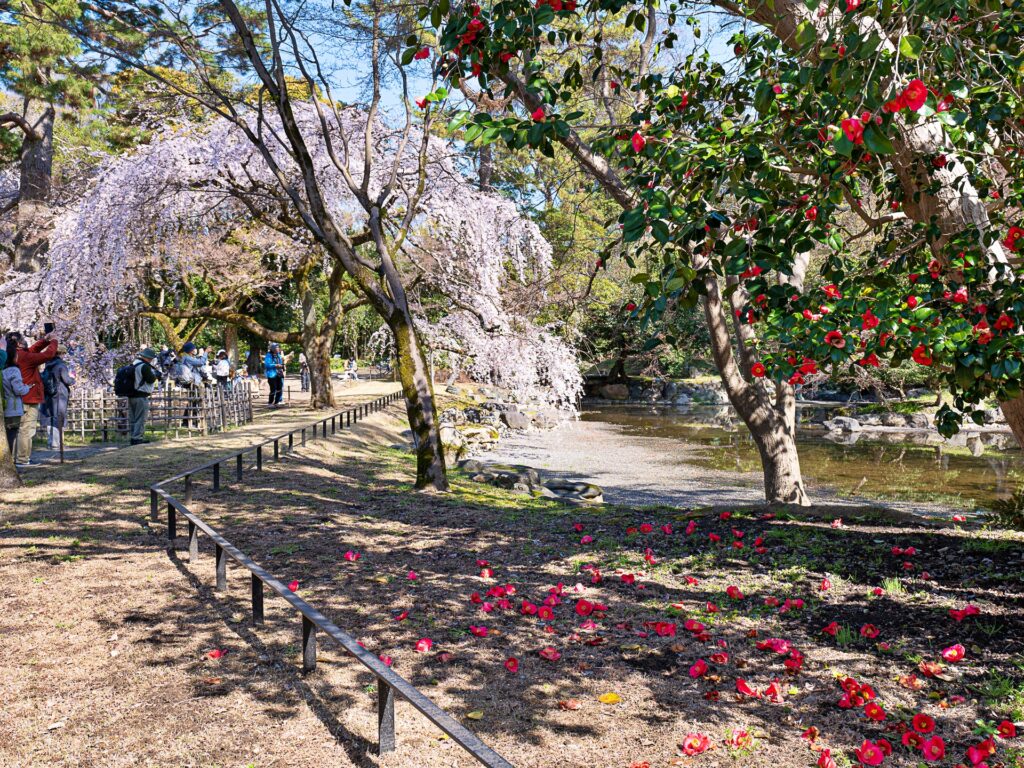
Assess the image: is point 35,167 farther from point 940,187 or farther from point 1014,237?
point 1014,237

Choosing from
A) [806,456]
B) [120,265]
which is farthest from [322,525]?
[806,456]

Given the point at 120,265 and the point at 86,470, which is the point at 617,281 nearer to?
the point at 120,265

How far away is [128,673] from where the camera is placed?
14.5ft

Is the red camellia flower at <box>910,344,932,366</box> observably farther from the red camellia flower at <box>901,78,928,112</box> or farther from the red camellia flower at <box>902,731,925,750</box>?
the red camellia flower at <box>902,731,925,750</box>

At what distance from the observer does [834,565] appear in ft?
20.8

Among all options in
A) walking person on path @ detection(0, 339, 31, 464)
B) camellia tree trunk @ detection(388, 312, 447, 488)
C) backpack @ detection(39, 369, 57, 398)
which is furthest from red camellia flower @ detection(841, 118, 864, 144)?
backpack @ detection(39, 369, 57, 398)

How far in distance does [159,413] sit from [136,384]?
3.88 meters

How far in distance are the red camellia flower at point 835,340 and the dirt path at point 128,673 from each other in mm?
3140

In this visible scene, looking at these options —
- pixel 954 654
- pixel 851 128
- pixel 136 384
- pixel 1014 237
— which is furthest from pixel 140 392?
pixel 851 128

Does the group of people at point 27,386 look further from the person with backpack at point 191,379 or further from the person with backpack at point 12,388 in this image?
the person with backpack at point 191,379

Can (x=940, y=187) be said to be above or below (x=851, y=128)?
above

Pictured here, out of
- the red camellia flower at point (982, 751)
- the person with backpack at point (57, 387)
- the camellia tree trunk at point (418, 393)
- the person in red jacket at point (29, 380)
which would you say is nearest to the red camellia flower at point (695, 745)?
the red camellia flower at point (982, 751)

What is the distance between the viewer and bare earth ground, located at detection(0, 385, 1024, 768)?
12.2ft

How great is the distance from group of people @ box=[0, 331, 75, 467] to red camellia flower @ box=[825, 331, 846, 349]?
9.81 meters
